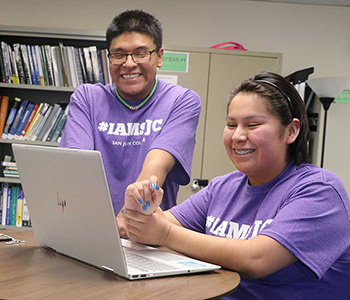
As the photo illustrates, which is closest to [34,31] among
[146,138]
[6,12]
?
[6,12]

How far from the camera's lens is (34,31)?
3.40 metres

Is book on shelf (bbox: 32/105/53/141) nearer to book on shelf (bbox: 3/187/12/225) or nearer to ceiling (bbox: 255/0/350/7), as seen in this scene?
book on shelf (bbox: 3/187/12/225)

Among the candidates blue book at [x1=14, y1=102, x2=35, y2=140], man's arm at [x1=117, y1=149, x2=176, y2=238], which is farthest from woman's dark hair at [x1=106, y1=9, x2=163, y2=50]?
blue book at [x1=14, y1=102, x2=35, y2=140]

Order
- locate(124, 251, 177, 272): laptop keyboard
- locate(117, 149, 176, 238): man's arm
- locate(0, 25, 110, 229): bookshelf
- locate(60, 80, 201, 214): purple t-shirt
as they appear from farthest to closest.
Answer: locate(0, 25, 110, 229): bookshelf < locate(60, 80, 201, 214): purple t-shirt < locate(117, 149, 176, 238): man's arm < locate(124, 251, 177, 272): laptop keyboard

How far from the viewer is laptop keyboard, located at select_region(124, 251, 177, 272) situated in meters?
1.05

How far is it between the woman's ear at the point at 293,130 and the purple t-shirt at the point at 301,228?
7 cm

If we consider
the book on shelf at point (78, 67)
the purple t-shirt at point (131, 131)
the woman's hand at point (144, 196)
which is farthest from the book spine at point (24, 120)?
the woman's hand at point (144, 196)

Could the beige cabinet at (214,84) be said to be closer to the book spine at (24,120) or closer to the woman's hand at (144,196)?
the book spine at (24,120)

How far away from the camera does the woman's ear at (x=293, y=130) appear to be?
1.31 m

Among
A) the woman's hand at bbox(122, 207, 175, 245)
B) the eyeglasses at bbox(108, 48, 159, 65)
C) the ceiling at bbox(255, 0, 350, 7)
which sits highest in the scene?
the ceiling at bbox(255, 0, 350, 7)

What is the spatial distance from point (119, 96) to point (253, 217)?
0.78m

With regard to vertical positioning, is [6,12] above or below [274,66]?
above

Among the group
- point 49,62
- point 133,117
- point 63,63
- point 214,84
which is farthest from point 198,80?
point 133,117

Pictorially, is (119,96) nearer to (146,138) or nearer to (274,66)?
(146,138)
